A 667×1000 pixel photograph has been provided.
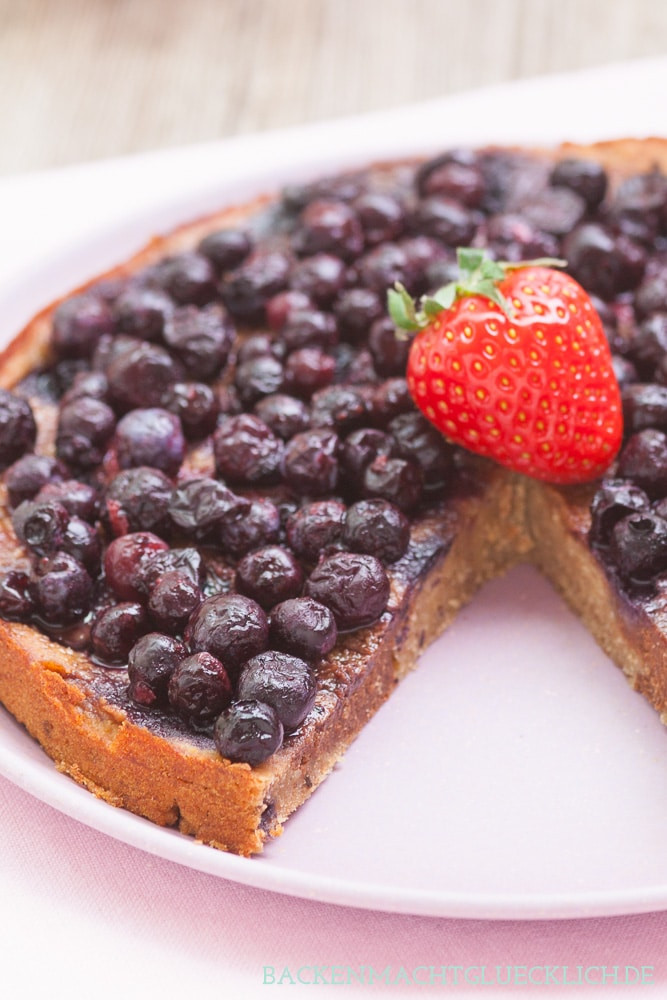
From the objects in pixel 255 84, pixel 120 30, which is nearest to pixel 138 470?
pixel 255 84

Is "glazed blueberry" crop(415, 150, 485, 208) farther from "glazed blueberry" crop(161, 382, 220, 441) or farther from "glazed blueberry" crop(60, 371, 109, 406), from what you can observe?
"glazed blueberry" crop(60, 371, 109, 406)

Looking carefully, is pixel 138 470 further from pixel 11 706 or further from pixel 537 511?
pixel 537 511

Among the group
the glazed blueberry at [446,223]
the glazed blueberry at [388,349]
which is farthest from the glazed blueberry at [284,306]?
the glazed blueberry at [446,223]

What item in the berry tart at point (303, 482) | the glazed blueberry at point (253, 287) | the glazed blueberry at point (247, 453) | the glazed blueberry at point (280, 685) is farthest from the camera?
the glazed blueberry at point (253, 287)

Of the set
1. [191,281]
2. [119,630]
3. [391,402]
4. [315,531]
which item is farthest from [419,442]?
[191,281]

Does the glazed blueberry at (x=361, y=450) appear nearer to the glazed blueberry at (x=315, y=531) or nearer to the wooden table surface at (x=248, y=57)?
the glazed blueberry at (x=315, y=531)

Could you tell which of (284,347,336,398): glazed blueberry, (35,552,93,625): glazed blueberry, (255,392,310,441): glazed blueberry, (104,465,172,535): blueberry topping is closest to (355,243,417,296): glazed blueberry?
(284,347,336,398): glazed blueberry

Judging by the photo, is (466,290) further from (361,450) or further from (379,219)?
(379,219)
